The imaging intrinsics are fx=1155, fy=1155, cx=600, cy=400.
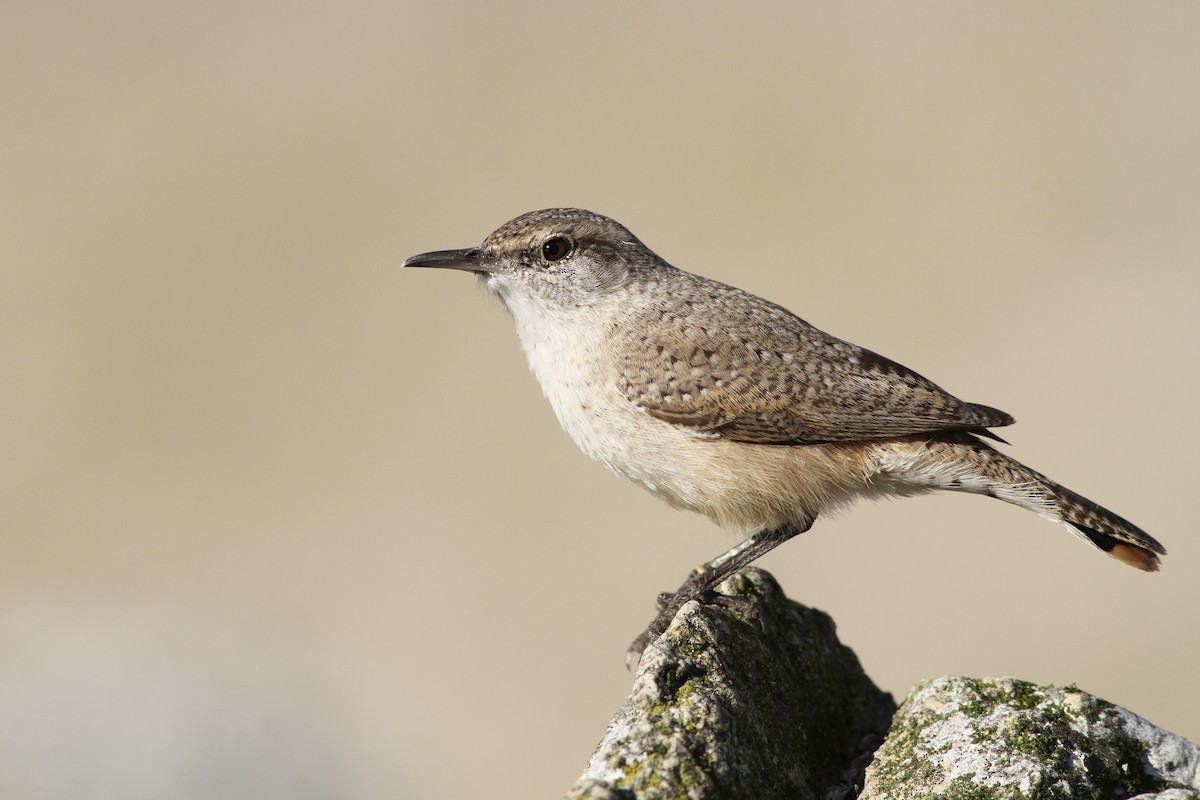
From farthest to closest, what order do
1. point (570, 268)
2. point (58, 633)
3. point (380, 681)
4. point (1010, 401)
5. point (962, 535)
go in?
point (1010, 401)
point (962, 535)
point (380, 681)
point (58, 633)
point (570, 268)

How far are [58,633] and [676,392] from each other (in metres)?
7.93

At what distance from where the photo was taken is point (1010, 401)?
1461 centimetres

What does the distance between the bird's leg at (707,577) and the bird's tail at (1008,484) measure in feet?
1.79

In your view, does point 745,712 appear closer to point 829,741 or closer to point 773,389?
point 829,741

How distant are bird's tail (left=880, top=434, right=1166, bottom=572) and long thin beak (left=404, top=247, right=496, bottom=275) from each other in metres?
2.14

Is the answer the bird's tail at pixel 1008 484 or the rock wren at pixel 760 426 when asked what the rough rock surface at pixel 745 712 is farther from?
the bird's tail at pixel 1008 484

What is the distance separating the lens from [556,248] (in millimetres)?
5789

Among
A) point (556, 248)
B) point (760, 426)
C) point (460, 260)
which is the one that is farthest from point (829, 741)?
point (460, 260)

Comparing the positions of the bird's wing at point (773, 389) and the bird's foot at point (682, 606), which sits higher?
the bird's wing at point (773, 389)

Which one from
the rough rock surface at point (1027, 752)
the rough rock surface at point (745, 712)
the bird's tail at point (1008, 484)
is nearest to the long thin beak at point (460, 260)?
the rough rock surface at point (745, 712)

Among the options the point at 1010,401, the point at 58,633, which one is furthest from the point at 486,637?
the point at 1010,401

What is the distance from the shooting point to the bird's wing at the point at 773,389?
17.0 feet

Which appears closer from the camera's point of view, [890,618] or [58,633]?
[58,633]

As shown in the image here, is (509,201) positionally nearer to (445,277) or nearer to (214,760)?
(445,277)
